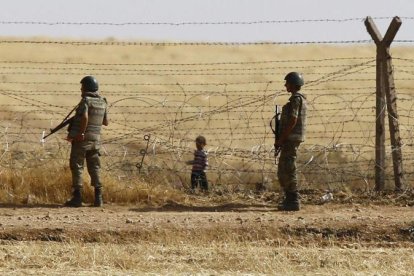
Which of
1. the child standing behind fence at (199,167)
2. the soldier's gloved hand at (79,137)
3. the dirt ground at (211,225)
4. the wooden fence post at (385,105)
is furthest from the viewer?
the child standing behind fence at (199,167)

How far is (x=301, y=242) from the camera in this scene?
33.7ft

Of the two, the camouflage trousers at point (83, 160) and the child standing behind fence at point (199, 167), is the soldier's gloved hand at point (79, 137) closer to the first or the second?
the camouflage trousers at point (83, 160)

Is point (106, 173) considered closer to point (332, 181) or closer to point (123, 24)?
point (123, 24)

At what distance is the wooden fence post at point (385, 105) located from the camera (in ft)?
41.6

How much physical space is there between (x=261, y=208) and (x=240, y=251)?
2.60 metres

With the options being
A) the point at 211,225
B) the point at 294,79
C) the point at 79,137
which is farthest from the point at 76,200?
the point at 294,79

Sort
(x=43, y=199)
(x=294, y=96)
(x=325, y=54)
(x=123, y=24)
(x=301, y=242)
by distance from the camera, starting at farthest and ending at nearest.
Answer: (x=325, y=54) → (x=123, y=24) → (x=43, y=199) → (x=294, y=96) → (x=301, y=242)

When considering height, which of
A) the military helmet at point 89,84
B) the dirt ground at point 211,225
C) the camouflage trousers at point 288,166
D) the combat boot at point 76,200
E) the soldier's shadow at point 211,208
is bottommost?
the dirt ground at point 211,225

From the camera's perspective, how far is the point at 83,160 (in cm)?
1180

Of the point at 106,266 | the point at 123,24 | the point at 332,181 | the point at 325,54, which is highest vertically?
the point at 325,54

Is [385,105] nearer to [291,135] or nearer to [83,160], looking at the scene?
[291,135]

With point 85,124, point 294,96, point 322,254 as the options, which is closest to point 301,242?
point 322,254

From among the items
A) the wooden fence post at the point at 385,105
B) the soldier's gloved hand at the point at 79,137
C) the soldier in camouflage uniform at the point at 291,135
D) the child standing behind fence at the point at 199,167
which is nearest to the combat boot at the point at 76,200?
the soldier's gloved hand at the point at 79,137

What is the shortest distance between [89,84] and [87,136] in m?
0.54
